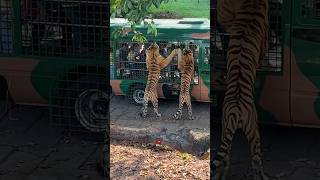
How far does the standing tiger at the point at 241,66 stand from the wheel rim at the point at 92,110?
1.17 meters

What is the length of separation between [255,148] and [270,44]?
649 millimetres

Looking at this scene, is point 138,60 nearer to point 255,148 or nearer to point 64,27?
point 255,148

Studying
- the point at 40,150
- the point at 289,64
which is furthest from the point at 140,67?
the point at 40,150

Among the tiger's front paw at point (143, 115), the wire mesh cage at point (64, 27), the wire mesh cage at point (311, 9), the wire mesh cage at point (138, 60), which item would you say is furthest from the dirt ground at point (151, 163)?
the wire mesh cage at point (311, 9)

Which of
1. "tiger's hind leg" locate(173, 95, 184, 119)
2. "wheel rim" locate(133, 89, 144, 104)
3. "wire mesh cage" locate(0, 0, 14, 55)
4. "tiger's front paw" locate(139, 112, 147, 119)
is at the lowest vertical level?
"tiger's front paw" locate(139, 112, 147, 119)

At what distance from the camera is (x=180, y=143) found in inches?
149

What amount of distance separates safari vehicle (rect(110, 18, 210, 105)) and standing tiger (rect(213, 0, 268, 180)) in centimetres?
32

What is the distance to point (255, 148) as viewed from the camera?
13.6 ft

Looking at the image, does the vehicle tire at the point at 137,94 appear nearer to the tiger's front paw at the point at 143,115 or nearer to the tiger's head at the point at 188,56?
the tiger's front paw at the point at 143,115

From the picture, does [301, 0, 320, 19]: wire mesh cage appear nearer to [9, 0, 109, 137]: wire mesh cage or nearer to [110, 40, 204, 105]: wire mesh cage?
[110, 40, 204, 105]: wire mesh cage

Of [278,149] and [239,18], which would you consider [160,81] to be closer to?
[239,18]

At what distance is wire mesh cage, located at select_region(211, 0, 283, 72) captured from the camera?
4031 mm

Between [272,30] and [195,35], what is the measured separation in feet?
2.37

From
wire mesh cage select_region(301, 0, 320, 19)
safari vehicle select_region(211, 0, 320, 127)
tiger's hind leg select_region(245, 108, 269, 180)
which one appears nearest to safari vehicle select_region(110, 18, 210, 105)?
safari vehicle select_region(211, 0, 320, 127)
